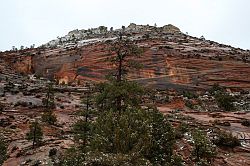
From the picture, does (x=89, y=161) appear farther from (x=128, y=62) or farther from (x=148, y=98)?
(x=148, y=98)

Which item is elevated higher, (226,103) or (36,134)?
(226,103)

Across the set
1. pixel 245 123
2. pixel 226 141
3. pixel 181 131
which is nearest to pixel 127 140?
pixel 181 131

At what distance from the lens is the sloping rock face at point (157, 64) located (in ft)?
241

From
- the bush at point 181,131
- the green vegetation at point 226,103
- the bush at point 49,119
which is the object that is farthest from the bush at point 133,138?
the green vegetation at point 226,103

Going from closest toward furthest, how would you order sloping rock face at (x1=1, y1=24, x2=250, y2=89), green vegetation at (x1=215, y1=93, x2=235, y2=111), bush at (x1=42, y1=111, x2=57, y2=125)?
1. bush at (x1=42, y1=111, x2=57, y2=125)
2. green vegetation at (x1=215, y1=93, x2=235, y2=111)
3. sloping rock face at (x1=1, y1=24, x2=250, y2=89)

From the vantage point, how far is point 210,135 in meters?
32.1

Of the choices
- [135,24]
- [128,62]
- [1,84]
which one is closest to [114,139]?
[128,62]

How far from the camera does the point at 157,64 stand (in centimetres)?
7744

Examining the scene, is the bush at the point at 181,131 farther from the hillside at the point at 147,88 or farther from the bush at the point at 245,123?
the bush at the point at 245,123

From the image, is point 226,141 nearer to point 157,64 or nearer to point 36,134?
point 36,134

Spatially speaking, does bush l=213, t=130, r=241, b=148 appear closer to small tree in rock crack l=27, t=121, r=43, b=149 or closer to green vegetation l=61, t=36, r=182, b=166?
green vegetation l=61, t=36, r=182, b=166

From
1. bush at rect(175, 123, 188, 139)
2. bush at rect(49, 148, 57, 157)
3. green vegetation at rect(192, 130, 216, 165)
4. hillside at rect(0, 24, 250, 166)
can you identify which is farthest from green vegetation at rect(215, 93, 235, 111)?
bush at rect(49, 148, 57, 157)

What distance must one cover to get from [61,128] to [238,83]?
39144 millimetres

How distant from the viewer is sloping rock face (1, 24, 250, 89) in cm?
7344
